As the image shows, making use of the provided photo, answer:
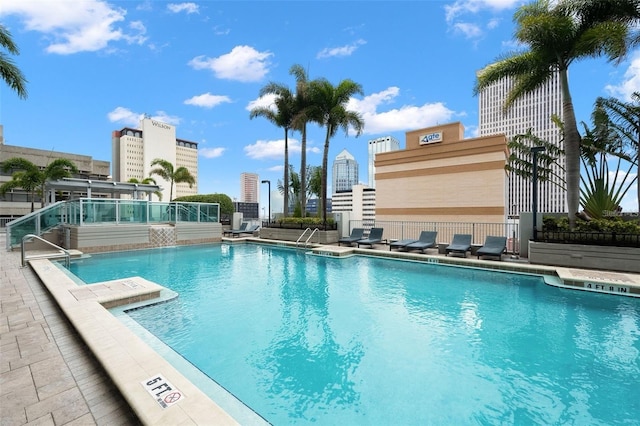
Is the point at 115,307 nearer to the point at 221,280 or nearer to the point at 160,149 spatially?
the point at 221,280

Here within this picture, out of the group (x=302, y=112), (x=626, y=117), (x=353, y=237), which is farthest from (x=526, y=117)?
(x=353, y=237)

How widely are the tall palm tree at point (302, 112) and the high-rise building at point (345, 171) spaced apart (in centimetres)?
13006

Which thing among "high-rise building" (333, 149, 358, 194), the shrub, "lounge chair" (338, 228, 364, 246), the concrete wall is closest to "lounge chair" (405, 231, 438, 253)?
"lounge chair" (338, 228, 364, 246)

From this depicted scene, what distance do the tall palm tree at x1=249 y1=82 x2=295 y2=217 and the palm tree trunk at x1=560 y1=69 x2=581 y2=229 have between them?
597 inches

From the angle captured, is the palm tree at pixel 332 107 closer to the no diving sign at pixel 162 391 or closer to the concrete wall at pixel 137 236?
the concrete wall at pixel 137 236

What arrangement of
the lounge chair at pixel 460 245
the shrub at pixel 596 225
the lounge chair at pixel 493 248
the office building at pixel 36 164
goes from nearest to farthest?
the shrub at pixel 596 225 → the lounge chair at pixel 493 248 → the lounge chair at pixel 460 245 → the office building at pixel 36 164

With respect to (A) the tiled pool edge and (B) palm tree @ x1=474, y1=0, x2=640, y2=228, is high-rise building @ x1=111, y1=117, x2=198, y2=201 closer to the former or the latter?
(A) the tiled pool edge

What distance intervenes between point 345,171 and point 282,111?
138 metres

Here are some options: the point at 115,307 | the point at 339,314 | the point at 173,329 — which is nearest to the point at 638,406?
the point at 339,314

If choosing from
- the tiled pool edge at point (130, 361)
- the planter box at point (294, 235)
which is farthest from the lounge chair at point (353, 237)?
the tiled pool edge at point (130, 361)

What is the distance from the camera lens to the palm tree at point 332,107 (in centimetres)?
1856

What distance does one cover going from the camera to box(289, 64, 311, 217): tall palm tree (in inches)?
747

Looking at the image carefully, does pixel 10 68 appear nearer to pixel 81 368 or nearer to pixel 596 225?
pixel 81 368

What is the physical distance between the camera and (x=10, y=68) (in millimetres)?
9539
